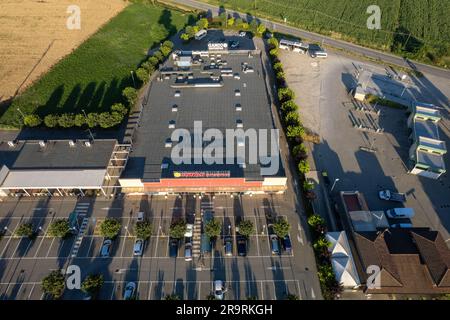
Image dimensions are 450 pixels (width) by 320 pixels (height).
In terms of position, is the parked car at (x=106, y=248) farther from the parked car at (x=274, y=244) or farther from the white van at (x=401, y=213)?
the white van at (x=401, y=213)

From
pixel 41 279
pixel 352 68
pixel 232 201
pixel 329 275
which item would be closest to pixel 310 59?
pixel 352 68

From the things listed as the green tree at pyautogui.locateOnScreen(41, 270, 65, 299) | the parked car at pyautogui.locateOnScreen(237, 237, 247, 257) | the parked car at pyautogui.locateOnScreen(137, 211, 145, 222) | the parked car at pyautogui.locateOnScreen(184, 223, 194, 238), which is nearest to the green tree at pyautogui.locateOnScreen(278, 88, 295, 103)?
the parked car at pyautogui.locateOnScreen(237, 237, 247, 257)

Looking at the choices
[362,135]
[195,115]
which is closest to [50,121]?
[195,115]

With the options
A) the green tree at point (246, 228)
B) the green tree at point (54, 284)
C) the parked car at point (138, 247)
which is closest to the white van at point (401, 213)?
the green tree at point (246, 228)

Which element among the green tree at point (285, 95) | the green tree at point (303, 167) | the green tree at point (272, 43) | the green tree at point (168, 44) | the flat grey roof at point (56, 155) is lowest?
the green tree at point (303, 167)

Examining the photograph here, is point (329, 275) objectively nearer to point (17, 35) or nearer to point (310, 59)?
point (310, 59)
